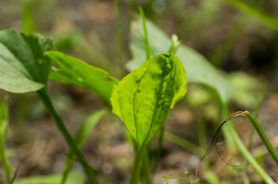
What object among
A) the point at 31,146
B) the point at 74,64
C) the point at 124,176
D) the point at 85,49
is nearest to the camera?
the point at 74,64

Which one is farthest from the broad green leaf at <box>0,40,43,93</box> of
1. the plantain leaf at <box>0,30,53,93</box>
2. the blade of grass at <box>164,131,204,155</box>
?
the blade of grass at <box>164,131,204,155</box>

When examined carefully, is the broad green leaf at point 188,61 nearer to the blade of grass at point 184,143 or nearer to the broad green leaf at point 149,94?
the broad green leaf at point 149,94

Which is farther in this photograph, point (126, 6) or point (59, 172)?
point (126, 6)

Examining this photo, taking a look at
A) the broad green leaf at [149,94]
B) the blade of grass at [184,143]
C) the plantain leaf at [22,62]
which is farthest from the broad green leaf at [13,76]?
the blade of grass at [184,143]

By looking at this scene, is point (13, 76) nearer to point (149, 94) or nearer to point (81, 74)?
point (81, 74)

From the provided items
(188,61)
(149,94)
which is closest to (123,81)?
(149,94)

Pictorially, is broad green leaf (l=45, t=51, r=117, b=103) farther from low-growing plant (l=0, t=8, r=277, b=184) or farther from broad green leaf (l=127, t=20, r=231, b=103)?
broad green leaf (l=127, t=20, r=231, b=103)

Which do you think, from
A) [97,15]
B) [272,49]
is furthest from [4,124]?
[97,15]

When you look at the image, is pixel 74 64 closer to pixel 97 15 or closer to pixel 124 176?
pixel 124 176

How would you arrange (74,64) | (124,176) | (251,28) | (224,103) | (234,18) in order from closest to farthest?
(74,64), (224,103), (124,176), (251,28), (234,18)
